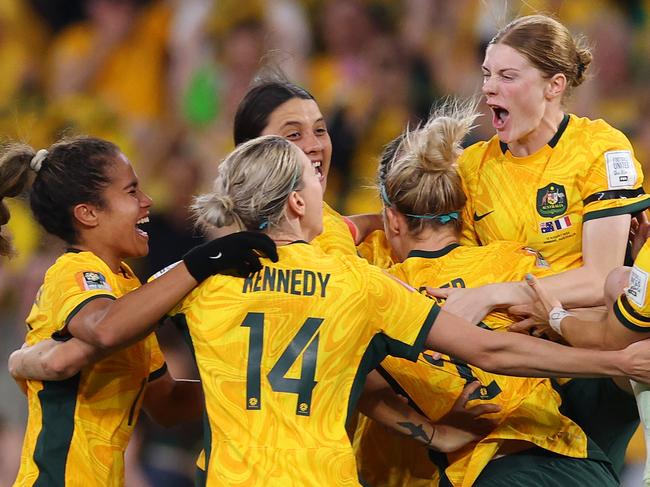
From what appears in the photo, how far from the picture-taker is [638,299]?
3.54 m

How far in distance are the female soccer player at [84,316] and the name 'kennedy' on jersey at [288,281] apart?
40cm

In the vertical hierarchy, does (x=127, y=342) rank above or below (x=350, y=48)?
below

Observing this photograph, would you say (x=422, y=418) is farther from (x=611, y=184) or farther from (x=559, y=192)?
(x=611, y=184)

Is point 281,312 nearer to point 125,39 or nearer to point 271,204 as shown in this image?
point 271,204

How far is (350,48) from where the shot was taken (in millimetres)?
7930

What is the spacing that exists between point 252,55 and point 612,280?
4.60 meters

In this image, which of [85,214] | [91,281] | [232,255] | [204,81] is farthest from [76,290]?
[204,81]

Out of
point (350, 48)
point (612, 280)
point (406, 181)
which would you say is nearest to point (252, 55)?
point (350, 48)

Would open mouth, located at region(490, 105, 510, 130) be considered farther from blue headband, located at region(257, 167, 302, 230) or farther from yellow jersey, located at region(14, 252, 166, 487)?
yellow jersey, located at region(14, 252, 166, 487)

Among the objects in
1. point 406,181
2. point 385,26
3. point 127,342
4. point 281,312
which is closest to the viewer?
point 281,312

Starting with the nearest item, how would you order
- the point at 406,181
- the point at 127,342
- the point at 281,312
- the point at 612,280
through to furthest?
the point at 281,312 → the point at 127,342 → the point at 612,280 → the point at 406,181

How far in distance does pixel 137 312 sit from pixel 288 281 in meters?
0.48

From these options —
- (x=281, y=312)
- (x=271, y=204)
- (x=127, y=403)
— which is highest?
(x=271, y=204)

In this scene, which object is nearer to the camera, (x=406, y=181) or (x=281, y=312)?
(x=281, y=312)
